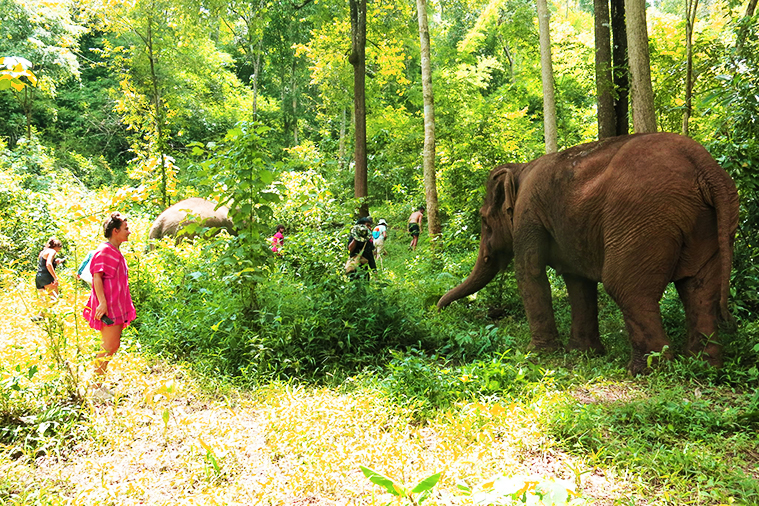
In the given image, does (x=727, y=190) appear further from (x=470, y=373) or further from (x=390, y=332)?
(x=390, y=332)

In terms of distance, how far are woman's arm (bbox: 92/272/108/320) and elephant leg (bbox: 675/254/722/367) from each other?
5.13 metres

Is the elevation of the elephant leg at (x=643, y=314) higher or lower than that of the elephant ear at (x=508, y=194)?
lower

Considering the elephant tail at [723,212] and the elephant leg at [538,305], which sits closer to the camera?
the elephant tail at [723,212]

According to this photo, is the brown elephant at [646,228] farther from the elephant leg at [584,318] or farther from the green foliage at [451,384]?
the green foliage at [451,384]

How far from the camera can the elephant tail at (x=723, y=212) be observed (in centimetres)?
399

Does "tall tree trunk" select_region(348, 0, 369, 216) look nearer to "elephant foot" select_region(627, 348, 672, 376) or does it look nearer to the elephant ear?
the elephant ear

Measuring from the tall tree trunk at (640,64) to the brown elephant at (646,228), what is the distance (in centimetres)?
146

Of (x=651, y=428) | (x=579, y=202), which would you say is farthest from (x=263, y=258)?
(x=651, y=428)

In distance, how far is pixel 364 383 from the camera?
4.66m

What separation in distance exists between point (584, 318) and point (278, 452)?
3.63 metres

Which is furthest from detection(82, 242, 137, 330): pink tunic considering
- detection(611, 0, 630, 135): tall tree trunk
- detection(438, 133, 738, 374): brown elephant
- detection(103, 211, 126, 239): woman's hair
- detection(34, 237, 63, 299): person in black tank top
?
detection(611, 0, 630, 135): tall tree trunk

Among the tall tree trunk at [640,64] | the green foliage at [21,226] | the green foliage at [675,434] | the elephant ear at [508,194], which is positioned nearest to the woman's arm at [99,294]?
the green foliage at [675,434]

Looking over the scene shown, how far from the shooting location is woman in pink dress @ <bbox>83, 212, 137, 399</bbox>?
177 inches

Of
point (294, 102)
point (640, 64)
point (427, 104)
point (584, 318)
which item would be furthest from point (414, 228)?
point (294, 102)
